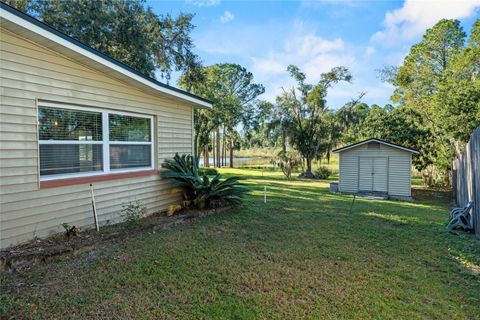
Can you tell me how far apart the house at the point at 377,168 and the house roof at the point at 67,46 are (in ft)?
34.2

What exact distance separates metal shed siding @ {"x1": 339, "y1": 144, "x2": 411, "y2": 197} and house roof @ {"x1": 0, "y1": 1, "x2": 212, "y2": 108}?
10.4 m

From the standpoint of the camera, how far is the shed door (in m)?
12.5

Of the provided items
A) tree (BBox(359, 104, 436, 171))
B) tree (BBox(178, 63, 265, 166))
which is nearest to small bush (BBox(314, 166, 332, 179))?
tree (BBox(359, 104, 436, 171))

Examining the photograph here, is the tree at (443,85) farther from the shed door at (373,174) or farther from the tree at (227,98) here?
the tree at (227,98)

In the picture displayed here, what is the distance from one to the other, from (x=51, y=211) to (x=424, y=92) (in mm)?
22165

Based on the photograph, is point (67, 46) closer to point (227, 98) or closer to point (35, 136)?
point (35, 136)

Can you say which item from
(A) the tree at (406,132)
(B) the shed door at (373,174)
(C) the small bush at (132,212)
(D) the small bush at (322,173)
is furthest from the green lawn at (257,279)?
(D) the small bush at (322,173)

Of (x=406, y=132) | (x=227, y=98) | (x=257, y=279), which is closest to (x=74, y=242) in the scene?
(x=257, y=279)

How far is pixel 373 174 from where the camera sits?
12.7 metres

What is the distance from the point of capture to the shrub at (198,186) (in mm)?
5926

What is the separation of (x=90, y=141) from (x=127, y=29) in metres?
6.83

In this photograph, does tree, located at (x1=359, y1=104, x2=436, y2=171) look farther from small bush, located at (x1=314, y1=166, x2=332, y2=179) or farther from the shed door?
small bush, located at (x1=314, y1=166, x2=332, y2=179)

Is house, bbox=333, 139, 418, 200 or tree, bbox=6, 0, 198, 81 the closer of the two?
tree, bbox=6, 0, 198, 81

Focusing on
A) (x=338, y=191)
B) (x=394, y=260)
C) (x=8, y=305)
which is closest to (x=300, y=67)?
(x=338, y=191)
